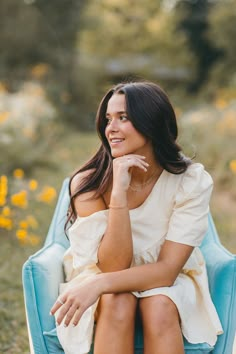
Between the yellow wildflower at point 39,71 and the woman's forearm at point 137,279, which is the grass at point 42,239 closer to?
the woman's forearm at point 137,279

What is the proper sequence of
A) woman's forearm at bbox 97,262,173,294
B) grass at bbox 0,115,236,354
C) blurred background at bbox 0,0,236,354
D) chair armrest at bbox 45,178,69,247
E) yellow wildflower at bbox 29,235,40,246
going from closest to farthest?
woman's forearm at bbox 97,262,173,294 → chair armrest at bbox 45,178,69,247 → grass at bbox 0,115,236,354 → yellow wildflower at bbox 29,235,40,246 → blurred background at bbox 0,0,236,354

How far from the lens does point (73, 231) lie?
2.47m

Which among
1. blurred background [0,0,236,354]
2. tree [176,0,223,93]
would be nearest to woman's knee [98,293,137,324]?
blurred background [0,0,236,354]

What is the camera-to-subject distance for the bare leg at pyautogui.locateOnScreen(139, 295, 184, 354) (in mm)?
2148

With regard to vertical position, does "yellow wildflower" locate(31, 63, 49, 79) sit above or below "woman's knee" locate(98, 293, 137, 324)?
above

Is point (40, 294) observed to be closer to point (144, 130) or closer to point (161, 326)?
point (161, 326)

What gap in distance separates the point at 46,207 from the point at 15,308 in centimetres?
252

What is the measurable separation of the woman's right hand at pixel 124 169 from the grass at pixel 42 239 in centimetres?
131

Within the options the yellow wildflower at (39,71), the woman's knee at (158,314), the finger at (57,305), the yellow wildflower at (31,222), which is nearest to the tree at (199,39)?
the yellow wildflower at (39,71)

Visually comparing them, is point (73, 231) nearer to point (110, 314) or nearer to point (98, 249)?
point (98, 249)

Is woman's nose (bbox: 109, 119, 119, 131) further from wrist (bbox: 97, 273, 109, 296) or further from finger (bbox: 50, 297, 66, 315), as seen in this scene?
finger (bbox: 50, 297, 66, 315)

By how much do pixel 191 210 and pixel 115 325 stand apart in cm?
59

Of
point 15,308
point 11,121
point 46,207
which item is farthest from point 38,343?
point 11,121

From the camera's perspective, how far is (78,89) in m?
14.6
